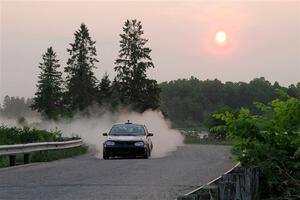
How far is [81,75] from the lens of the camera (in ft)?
A: 334

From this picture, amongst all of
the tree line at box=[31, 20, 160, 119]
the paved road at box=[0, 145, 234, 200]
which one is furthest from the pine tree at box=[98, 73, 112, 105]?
the paved road at box=[0, 145, 234, 200]

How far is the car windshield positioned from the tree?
70.7m

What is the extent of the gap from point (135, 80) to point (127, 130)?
72879 mm

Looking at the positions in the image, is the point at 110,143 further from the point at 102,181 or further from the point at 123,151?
the point at 102,181

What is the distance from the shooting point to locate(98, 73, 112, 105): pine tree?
334ft

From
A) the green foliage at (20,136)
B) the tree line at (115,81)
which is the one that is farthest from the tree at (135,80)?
the green foliage at (20,136)

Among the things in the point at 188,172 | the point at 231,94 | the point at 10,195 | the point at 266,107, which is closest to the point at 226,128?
the point at 266,107

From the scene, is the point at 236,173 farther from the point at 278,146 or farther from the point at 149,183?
the point at 149,183

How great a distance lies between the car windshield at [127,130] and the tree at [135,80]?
70.7 m

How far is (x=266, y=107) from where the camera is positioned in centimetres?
999

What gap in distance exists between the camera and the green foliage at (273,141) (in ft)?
29.8

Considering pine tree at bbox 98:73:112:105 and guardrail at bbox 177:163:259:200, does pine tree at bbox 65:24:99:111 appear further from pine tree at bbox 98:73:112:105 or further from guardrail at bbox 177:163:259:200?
guardrail at bbox 177:163:259:200

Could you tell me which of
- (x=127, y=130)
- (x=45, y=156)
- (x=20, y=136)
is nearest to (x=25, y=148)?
(x=45, y=156)

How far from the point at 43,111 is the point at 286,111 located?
101180 mm
